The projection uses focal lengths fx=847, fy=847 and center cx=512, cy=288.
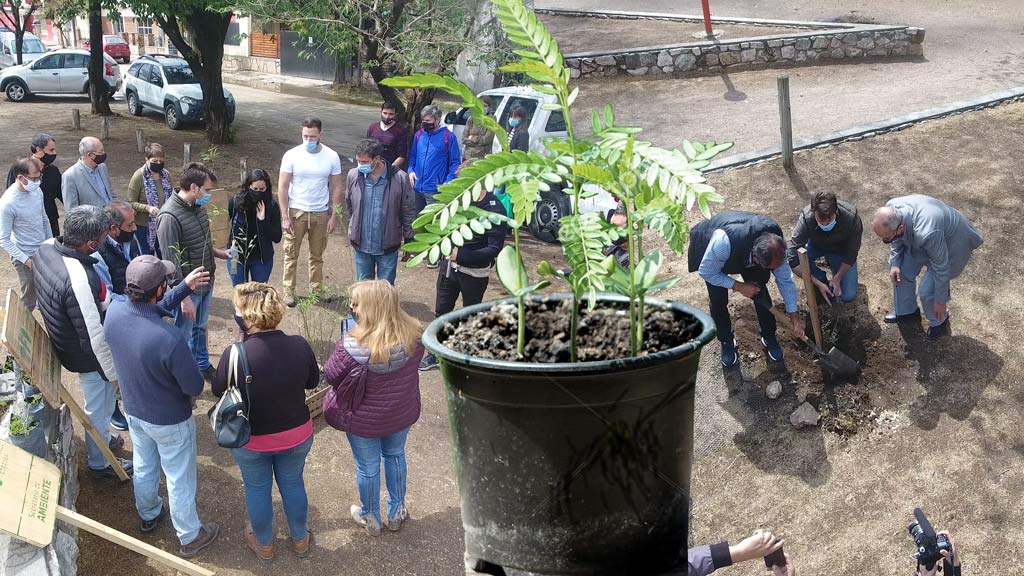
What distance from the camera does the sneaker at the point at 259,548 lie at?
4.79m

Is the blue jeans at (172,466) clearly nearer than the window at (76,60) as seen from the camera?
Yes

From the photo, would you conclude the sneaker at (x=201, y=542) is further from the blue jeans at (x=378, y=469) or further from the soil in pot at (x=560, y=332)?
the soil in pot at (x=560, y=332)

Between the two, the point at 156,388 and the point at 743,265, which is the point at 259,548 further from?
the point at 743,265

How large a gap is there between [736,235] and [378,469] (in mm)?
3062

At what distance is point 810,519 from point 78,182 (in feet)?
19.9

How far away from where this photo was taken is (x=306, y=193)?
780 cm

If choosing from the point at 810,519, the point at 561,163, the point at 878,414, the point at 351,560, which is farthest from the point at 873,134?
the point at 561,163

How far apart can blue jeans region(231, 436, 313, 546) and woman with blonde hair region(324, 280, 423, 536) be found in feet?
0.98

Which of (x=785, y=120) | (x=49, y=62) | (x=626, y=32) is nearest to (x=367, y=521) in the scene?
(x=785, y=120)

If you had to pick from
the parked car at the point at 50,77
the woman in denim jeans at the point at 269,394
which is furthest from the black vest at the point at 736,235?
the parked car at the point at 50,77

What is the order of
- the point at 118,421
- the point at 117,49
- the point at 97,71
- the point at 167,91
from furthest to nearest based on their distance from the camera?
the point at 117,49 → the point at 97,71 → the point at 167,91 → the point at 118,421

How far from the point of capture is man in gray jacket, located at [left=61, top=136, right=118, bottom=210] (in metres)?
6.83

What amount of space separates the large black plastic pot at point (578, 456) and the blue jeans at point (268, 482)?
9.44 feet

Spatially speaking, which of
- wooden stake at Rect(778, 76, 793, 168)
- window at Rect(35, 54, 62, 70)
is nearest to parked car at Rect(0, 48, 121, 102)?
window at Rect(35, 54, 62, 70)
